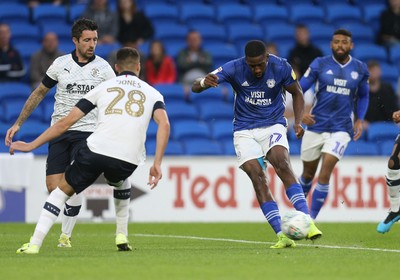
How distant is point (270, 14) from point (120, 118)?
1321cm

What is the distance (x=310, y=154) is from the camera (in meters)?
14.5

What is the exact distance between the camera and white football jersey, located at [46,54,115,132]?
11562mm

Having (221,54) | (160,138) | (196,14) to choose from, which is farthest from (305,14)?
(160,138)

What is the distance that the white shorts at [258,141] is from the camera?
11.3 metres

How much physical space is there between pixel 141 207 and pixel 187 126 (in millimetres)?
2272

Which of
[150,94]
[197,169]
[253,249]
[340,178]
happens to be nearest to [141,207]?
[197,169]

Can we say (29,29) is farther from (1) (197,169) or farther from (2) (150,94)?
(2) (150,94)

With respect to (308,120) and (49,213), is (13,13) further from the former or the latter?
(49,213)

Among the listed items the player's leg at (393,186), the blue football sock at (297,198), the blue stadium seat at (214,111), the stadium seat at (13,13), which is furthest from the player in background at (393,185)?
the stadium seat at (13,13)

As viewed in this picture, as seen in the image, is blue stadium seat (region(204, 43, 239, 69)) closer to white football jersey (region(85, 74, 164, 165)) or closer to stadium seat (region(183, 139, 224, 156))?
stadium seat (region(183, 139, 224, 156))

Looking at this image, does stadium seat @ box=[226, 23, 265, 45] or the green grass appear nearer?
the green grass

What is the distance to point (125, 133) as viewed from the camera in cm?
988

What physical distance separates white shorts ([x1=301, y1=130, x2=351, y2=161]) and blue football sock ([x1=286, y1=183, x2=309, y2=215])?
10.2 feet

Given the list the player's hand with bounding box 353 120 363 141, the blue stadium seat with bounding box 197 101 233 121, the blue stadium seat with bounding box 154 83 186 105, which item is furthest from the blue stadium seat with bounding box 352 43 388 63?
the player's hand with bounding box 353 120 363 141
